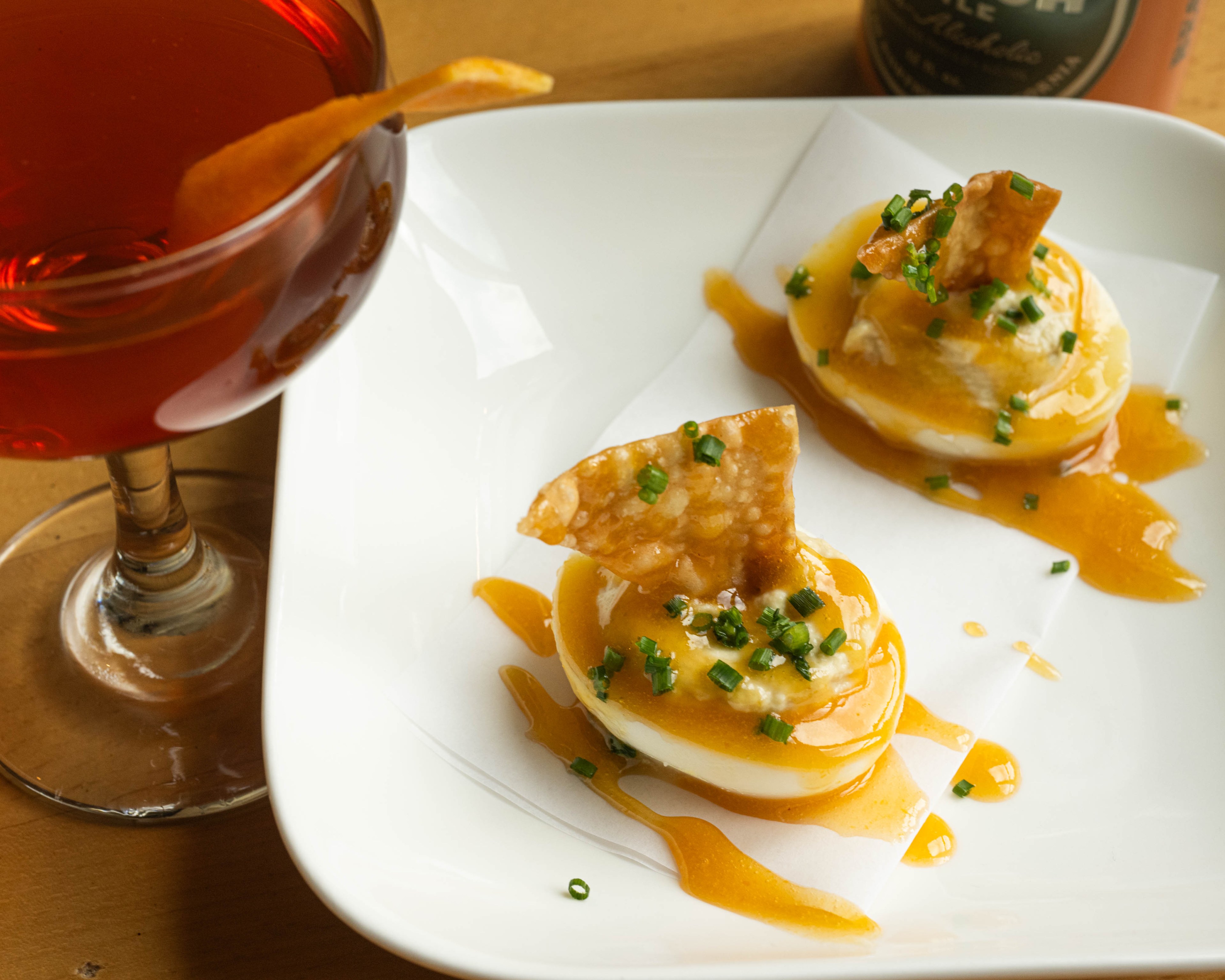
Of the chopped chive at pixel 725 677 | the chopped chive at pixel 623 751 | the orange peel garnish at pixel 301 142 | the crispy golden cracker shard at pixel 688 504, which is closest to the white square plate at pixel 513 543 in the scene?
the chopped chive at pixel 623 751

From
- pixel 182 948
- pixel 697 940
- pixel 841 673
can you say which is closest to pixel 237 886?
pixel 182 948

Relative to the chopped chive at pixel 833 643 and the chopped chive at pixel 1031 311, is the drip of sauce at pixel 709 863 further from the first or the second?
the chopped chive at pixel 1031 311

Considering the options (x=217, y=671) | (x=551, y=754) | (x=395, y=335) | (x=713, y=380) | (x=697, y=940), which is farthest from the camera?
(x=713, y=380)

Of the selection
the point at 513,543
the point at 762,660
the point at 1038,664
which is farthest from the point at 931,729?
the point at 513,543

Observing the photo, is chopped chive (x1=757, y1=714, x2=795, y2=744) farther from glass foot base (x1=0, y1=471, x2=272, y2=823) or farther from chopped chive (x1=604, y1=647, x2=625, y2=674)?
glass foot base (x1=0, y1=471, x2=272, y2=823)

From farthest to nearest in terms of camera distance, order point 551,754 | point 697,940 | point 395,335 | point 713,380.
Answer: point 713,380 → point 395,335 → point 551,754 → point 697,940

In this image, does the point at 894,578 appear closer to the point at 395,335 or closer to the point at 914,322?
the point at 914,322

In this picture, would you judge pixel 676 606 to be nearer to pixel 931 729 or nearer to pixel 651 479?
pixel 651 479
